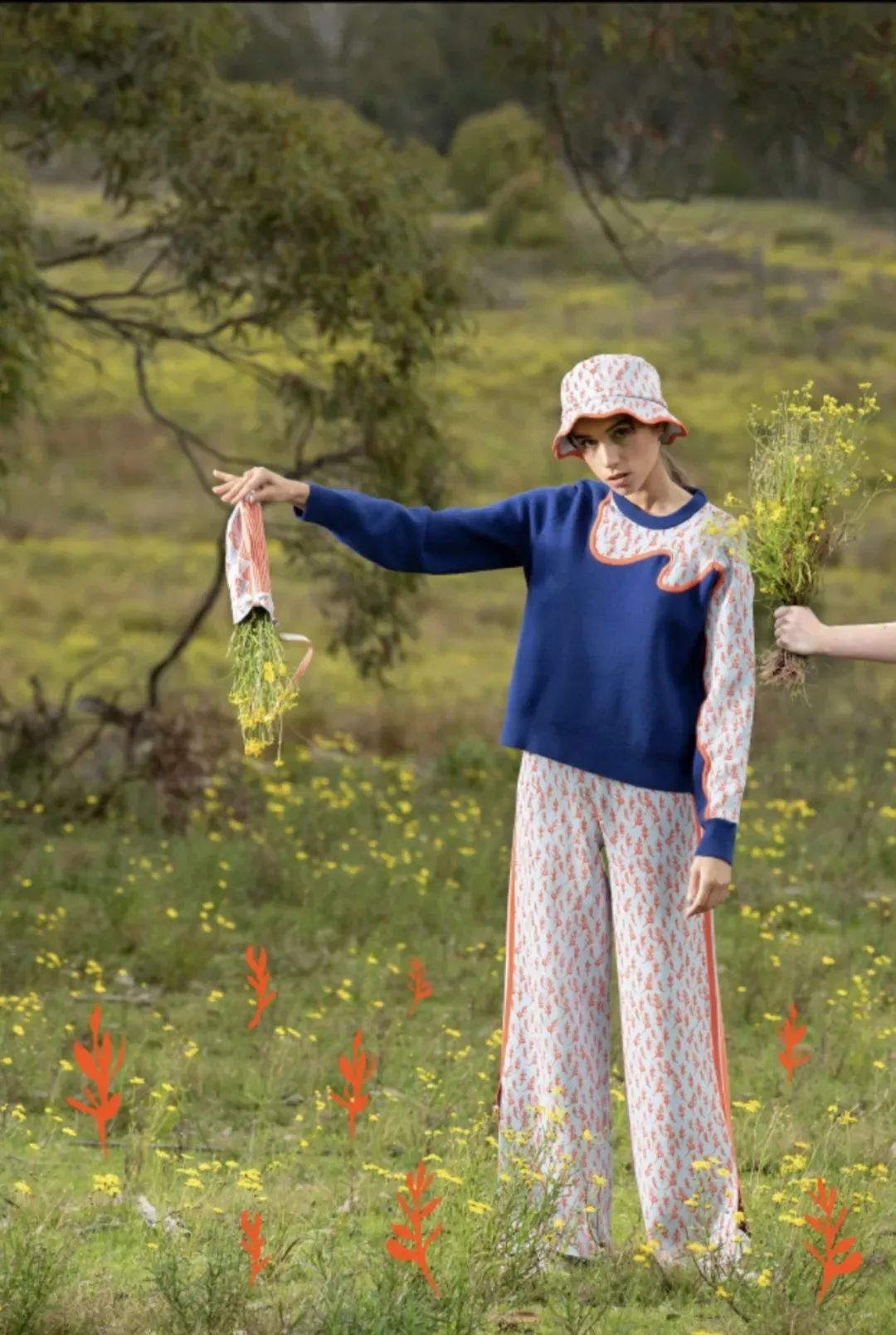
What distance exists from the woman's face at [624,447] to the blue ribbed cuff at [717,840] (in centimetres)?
76

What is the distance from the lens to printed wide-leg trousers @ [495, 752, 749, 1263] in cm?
478

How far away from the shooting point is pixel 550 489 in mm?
4926

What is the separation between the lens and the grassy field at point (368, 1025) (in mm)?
4656

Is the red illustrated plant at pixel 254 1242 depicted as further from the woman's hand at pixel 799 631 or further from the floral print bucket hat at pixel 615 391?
the floral print bucket hat at pixel 615 391

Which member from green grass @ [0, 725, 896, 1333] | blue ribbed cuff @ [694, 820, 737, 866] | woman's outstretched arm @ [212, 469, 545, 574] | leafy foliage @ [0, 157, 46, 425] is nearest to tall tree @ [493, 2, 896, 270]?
leafy foliage @ [0, 157, 46, 425]

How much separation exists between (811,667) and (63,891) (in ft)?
19.4

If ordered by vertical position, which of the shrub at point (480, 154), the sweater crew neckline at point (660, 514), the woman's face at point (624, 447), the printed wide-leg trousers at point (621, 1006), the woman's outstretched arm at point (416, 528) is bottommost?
the printed wide-leg trousers at point (621, 1006)

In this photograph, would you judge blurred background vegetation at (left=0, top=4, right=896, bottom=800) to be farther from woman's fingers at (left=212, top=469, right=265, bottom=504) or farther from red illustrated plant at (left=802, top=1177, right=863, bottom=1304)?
woman's fingers at (left=212, top=469, right=265, bottom=504)

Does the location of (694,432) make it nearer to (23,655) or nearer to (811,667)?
(23,655)

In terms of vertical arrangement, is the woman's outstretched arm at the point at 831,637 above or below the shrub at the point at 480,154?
below


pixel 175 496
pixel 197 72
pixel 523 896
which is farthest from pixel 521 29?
pixel 175 496

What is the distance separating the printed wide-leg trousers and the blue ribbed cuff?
0.59ft

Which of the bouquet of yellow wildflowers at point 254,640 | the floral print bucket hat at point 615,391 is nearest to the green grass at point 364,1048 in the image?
the bouquet of yellow wildflowers at point 254,640

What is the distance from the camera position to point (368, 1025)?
25.6ft
